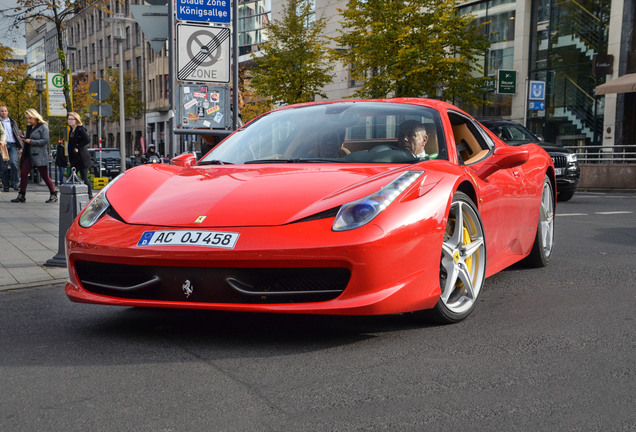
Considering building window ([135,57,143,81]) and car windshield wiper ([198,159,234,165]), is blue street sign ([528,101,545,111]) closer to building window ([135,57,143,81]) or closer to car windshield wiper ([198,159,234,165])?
car windshield wiper ([198,159,234,165])

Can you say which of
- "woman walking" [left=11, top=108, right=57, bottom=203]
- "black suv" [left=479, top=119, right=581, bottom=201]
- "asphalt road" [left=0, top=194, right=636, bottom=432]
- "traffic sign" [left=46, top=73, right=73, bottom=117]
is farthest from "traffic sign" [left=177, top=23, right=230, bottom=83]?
"traffic sign" [left=46, top=73, right=73, bottom=117]

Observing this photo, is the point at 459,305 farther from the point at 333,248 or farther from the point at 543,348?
the point at 333,248

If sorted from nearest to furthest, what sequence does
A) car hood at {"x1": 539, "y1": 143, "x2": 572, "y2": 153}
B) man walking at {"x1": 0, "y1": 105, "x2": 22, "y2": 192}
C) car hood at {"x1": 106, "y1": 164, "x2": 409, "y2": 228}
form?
car hood at {"x1": 106, "y1": 164, "x2": 409, "y2": 228}
car hood at {"x1": 539, "y1": 143, "x2": 572, "y2": 153}
man walking at {"x1": 0, "y1": 105, "x2": 22, "y2": 192}

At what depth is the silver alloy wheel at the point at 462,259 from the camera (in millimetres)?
4180

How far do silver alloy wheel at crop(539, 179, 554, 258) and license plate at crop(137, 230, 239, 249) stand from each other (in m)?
3.34

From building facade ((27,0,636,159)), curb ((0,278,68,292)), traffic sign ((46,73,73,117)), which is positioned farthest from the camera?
building facade ((27,0,636,159))

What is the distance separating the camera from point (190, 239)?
142 inches

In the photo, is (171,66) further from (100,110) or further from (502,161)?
(100,110)

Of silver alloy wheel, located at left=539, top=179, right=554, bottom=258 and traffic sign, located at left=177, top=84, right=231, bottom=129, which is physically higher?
traffic sign, located at left=177, top=84, right=231, bottom=129

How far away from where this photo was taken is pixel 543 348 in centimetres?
372

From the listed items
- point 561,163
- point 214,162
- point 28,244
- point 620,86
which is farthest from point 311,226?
point 620,86

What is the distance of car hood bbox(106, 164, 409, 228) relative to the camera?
3.71 metres

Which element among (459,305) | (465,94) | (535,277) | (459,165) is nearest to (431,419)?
(459,305)

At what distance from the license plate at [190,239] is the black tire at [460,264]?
1.15m
